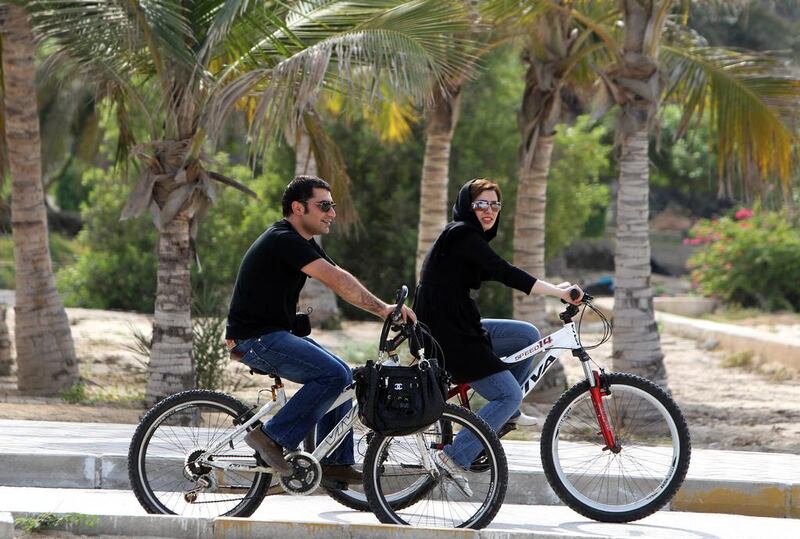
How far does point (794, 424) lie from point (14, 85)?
25.6 feet

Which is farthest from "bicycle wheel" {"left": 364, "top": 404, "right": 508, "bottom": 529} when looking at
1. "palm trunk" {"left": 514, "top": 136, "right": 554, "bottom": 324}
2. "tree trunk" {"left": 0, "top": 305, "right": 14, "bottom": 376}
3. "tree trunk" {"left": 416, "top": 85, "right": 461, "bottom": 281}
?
"tree trunk" {"left": 0, "top": 305, "right": 14, "bottom": 376}

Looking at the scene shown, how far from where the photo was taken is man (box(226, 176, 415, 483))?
5766 millimetres

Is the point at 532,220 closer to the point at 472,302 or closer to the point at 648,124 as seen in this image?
the point at 648,124

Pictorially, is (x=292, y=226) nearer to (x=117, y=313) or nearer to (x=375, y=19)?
(x=375, y=19)

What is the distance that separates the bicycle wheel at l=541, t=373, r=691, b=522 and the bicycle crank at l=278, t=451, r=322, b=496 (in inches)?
43.0

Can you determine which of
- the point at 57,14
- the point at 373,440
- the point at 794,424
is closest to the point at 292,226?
the point at 373,440

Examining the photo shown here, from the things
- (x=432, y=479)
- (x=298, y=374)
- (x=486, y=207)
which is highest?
(x=486, y=207)

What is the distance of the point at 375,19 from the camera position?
10.2 m

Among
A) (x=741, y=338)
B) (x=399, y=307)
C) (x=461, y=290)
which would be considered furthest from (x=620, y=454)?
(x=741, y=338)

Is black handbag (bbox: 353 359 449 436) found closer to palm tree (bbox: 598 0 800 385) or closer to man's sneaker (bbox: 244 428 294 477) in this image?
man's sneaker (bbox: 244 428 294 477)

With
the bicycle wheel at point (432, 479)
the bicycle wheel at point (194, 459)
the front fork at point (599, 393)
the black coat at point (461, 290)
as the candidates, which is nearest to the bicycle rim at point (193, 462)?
the bicycle wheel at point (194, 459)

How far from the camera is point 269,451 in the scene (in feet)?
19.1

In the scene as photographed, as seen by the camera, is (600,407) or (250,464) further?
(600,407)

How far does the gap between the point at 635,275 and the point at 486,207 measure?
6.19m
